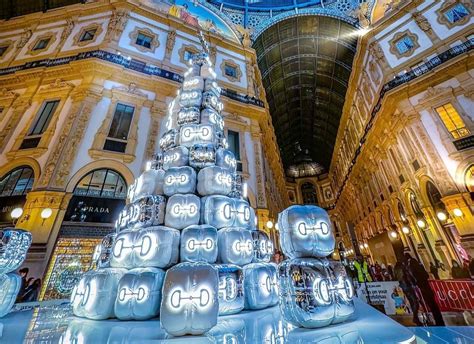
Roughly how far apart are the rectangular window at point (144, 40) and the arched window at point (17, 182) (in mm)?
9167

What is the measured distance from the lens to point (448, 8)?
12297 mm

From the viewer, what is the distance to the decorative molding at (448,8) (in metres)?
11.4

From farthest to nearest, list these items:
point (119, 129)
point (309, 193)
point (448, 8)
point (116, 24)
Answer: point (309, 193) < point (448, 8) < point (116, 24) < point (119, 129)

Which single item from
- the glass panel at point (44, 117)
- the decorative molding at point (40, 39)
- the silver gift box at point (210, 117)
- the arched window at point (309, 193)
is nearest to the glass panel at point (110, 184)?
the glass panel at point (44, 117)

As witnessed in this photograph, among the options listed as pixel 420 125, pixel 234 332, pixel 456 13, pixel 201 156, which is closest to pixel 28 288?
pixel 201 156

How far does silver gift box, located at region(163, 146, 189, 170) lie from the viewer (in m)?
3.69

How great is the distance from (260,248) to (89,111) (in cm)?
1050

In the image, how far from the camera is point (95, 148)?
8945 mm

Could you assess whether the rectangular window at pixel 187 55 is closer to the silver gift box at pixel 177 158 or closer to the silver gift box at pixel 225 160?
the silver gift box at pixel 225 160

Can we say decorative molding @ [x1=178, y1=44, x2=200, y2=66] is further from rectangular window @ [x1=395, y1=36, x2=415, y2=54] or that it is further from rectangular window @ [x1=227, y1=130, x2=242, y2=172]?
rectangular window @ [x1=395, y1=36, x2=415, y2=54]

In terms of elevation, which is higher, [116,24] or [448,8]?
[448,8]

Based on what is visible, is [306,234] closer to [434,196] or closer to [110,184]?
[110,184]

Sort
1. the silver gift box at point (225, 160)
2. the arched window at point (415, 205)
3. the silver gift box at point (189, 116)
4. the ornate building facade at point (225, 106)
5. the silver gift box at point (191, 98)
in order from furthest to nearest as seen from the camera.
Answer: the arched window at point (415, 205)
the ornate building facade at point (225, 106)
the silver gift box at point (191, 98)
the silver gift box at point (189, 116)
the silver gift box at point (225, 160)

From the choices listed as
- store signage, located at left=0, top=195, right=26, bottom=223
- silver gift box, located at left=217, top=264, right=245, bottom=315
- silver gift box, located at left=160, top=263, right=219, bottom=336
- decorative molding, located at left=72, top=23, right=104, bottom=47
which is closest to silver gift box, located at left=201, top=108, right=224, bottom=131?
silver gift box, located at left=217, top=264, right=245, bottom=315
